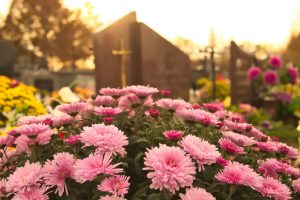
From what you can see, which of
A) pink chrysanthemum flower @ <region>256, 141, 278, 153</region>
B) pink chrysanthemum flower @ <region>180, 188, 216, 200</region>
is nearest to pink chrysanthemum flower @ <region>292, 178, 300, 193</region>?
pink chrysanthemum flower @ <region>256, 141, 278, 153</region>

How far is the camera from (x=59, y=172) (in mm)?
1539

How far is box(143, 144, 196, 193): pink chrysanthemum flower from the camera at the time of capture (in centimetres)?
139

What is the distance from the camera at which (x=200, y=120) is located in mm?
1869

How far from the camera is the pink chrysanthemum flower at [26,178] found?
154cm

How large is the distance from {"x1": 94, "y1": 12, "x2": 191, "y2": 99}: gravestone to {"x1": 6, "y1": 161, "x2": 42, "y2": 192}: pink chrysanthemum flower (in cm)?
384

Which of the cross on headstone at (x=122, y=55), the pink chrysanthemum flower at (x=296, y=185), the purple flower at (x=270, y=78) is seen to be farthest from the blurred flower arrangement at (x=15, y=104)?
the purple flower at (x=270, y=78)

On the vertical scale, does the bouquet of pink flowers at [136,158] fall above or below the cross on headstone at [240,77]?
above

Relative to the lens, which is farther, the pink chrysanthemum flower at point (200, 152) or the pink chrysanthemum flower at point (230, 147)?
the pink chrysanthemum flower at point (230, 147)

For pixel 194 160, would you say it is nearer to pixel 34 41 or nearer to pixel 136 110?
pixel 136 110

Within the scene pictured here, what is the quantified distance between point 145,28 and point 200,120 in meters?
4.73

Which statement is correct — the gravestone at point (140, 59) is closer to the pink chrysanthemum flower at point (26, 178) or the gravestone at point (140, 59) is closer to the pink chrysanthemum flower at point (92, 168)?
the pink chrysanthemum flower at point (26, 178)

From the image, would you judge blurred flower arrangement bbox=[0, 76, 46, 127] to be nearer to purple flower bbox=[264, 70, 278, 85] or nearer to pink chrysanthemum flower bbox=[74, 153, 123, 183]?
pink chrysanthemum flower bbox=[74, 153, 123, 183]

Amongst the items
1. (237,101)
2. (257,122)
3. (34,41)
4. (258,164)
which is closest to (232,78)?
(237,101)

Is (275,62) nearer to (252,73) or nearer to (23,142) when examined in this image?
(252,73)
